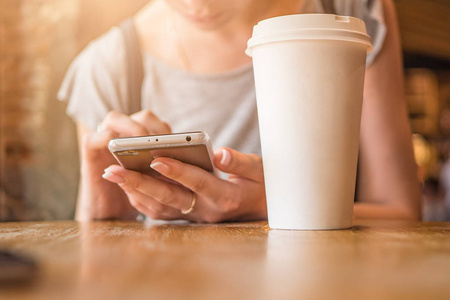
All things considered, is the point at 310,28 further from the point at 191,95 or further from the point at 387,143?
the point at 191,95

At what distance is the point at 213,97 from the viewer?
1.52 meters

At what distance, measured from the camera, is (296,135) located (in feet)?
1.88

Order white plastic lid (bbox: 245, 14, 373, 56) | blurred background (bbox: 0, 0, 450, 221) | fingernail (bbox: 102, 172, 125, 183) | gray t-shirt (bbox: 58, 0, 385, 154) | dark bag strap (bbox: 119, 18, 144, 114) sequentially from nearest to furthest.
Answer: white plastic lid (bbox: 245, 14, 373, 56)
fingernail (bbox: 102, 172, 125, 183)
gray t-shirt (bbox: 58, 0, 385, 154)
dark bag strap (bbox: 119, 18, 144, 114)
blurred background (bbox: 0, 0, 450, 221)

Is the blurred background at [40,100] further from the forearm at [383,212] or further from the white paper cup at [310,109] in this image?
the white paper cup at [310,109]

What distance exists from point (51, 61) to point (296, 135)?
6.79 feet

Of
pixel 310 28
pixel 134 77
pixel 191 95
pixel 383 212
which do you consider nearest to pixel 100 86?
pixel 134 77

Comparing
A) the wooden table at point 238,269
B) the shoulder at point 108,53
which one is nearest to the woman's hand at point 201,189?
the wooden table at point 238,269

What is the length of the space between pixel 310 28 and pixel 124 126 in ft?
1.32

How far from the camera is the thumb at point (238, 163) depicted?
2.26 ft

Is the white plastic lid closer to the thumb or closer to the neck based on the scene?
the thumb

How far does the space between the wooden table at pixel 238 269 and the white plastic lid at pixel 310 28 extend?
0.25 m

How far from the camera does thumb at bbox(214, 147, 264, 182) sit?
2.26 feet

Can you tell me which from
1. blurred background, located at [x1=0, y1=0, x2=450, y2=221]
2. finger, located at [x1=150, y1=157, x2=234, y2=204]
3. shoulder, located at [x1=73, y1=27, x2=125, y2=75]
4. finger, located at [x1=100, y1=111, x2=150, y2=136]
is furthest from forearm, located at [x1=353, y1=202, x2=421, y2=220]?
blurred background, located at [x1=0, y1=0, x2=450, y2=221]

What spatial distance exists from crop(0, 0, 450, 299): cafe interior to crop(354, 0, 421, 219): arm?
14cm
